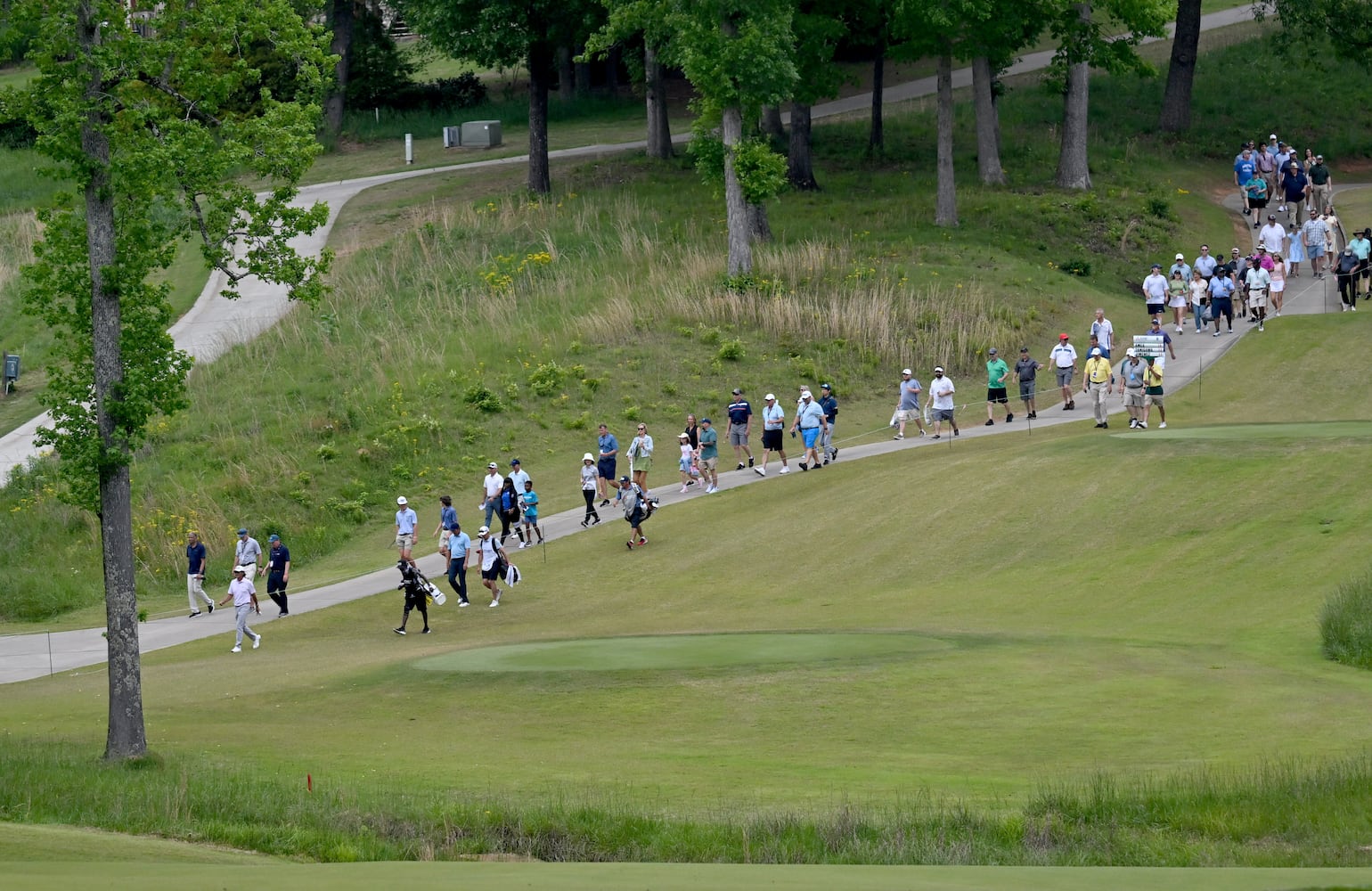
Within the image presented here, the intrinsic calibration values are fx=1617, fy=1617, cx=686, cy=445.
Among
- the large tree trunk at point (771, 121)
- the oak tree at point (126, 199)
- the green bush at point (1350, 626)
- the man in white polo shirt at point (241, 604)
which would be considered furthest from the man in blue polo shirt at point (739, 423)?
the large tree trunk at point (771, 121)

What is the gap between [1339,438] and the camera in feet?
92.5

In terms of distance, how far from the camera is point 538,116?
5391 centimetres

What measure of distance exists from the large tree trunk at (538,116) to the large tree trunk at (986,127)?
45.5 feet

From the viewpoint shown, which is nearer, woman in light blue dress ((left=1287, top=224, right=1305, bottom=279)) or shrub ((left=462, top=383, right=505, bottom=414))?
shrub ((left=462, top=383, right=505, bottom=414))

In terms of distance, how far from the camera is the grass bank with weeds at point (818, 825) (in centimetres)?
1237

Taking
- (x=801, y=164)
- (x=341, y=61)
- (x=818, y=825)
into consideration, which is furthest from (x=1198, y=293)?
(x=341, y=61)

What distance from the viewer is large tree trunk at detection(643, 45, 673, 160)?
55.8m

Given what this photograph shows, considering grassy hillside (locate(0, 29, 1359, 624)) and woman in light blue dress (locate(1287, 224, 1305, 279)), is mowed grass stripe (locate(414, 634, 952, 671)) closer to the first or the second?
grassy hillside (locate(0, 29, 1359, 624))

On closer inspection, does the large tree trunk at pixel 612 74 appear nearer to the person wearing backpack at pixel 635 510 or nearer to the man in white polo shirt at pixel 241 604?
the person wearing backpack at pixel 635 510

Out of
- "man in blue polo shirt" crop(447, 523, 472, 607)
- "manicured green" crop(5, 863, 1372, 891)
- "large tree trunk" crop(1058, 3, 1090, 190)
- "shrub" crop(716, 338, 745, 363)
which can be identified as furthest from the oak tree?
"large tree trunk" crop(1058, 3, 1090, 190)

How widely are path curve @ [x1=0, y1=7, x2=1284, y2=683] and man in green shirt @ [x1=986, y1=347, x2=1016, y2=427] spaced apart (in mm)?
410

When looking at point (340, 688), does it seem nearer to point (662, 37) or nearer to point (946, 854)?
point (946, 854)

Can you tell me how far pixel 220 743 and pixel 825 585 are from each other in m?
11.9

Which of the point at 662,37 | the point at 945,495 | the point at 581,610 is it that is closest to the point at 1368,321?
the point at 945,495
